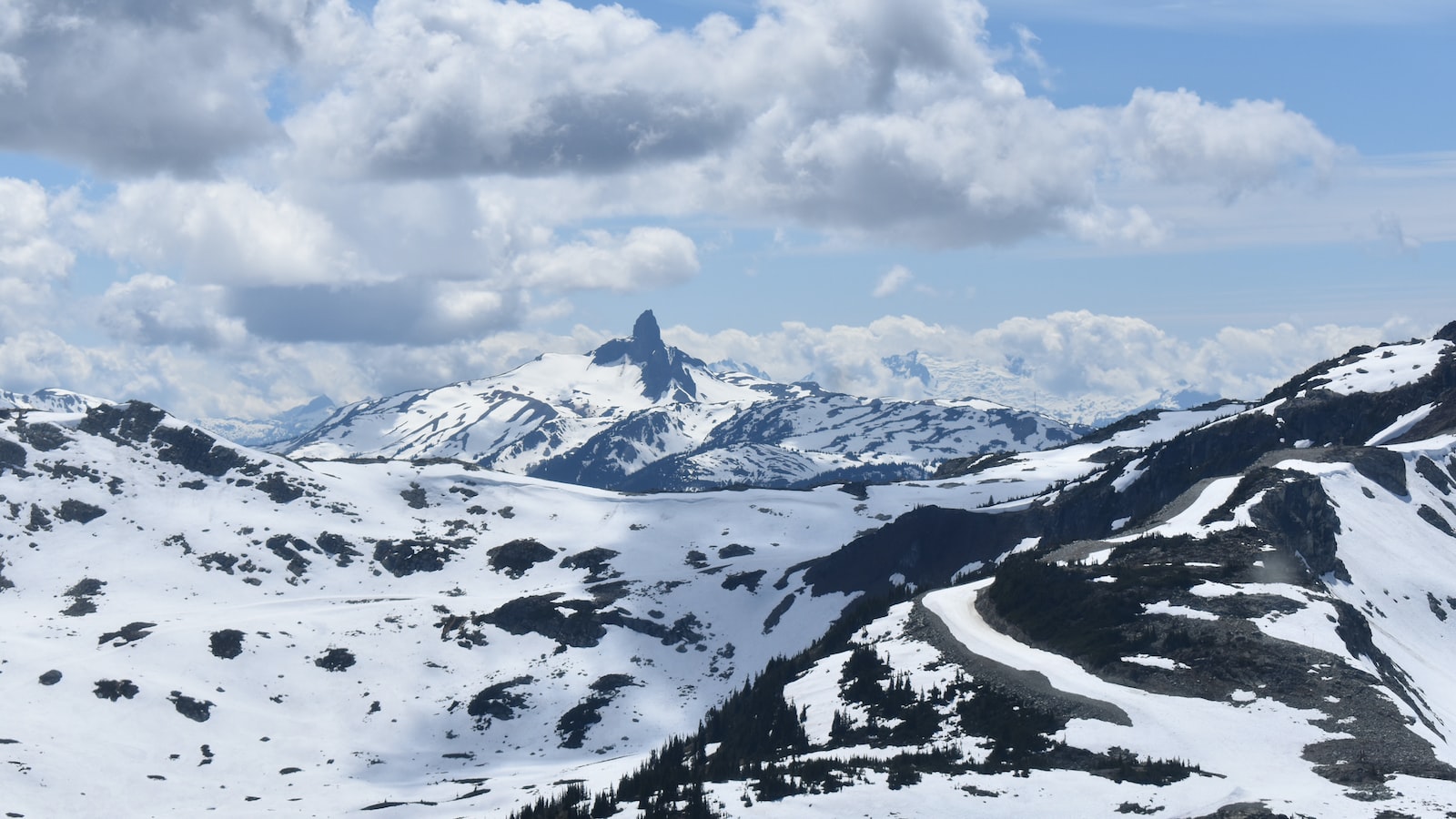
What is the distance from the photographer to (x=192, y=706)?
185m

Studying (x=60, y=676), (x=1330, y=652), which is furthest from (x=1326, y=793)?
(x=60, y=676)

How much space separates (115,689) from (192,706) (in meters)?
10.7

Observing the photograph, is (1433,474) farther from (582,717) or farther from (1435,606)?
(582,717)

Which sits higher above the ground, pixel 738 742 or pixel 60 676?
pixel 60 676

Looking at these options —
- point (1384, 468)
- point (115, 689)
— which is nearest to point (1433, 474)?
point (1384, 468)

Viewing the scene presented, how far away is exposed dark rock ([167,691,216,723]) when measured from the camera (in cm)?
18338

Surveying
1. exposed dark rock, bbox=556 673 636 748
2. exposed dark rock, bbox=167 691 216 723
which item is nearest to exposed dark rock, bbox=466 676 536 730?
exposed dark rock, bbox=556 673 636 748

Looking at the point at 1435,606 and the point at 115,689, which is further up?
the point at 115,689

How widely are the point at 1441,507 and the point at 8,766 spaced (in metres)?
176

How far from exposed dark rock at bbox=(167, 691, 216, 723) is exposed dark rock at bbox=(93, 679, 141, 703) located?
505 cm

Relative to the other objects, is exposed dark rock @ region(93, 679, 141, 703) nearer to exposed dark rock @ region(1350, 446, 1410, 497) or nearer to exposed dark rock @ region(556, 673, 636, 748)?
exposed dark rock @ region(556, 673, 636, 748)

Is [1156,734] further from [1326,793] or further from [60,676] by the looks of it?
[60,676]

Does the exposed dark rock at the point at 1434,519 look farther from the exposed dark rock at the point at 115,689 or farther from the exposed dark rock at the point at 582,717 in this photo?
the exposed dark rock at the point at 115,689

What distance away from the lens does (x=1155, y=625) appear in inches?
4710
